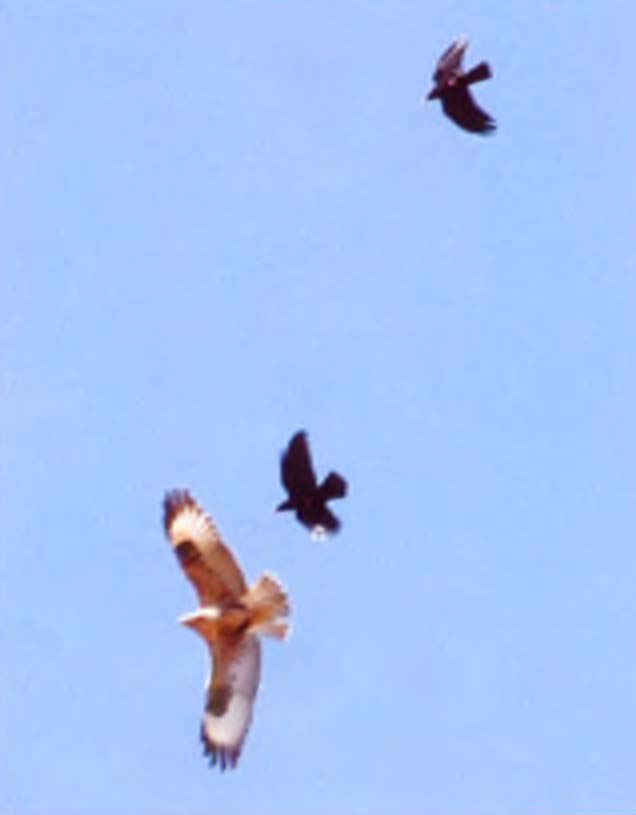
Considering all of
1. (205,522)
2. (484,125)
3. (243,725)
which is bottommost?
(243,725)

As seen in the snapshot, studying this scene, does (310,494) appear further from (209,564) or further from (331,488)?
(209,564)

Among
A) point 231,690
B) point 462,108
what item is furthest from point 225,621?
point 462,108

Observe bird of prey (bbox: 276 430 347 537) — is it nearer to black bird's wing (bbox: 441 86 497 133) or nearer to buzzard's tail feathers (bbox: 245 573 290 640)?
buzzard's tail feathers (bbox: 245 573 290 640)

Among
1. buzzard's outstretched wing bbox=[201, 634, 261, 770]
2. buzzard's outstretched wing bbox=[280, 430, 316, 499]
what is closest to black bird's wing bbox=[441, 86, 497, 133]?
buzzard's outstretched wing bbox=[280, 430, 316, 499]

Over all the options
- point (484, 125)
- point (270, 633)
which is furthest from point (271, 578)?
point (484, 125)

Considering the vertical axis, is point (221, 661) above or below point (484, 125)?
below

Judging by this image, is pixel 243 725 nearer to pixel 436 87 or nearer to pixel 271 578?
pixel 271 578
